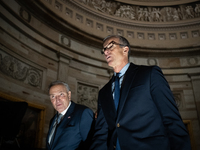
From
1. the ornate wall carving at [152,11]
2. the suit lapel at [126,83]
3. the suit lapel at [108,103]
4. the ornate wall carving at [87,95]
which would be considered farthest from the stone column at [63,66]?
the suit lapel at [126,83]

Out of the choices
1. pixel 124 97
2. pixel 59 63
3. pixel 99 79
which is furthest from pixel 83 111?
pixel 99 79

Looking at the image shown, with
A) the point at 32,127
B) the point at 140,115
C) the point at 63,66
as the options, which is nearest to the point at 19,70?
the point at 32,127

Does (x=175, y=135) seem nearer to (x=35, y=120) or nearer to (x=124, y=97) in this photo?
(x=124, y=97)

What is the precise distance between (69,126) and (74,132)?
0.43ft

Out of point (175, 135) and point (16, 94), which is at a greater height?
point (16, 94)

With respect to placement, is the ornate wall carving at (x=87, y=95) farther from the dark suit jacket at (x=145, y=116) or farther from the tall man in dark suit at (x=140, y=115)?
the dark suit jacket at (x=145, y=116)

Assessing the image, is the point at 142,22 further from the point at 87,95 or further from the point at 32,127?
the point at 32,127

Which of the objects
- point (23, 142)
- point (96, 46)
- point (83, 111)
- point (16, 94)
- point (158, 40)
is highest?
point (158, 40)

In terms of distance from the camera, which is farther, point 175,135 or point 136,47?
point 136,47

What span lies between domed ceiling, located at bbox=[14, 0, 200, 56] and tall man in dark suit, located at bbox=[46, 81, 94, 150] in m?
7.44

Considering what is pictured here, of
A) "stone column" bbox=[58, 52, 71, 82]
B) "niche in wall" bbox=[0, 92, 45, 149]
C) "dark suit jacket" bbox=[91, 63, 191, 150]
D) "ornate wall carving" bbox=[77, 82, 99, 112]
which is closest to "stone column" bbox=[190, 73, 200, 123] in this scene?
"ornate wall carving" bbox=[77, 82, 99, 112]

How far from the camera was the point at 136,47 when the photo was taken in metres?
12.3

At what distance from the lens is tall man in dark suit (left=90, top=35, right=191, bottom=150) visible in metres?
1.82

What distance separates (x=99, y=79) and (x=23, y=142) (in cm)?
538
